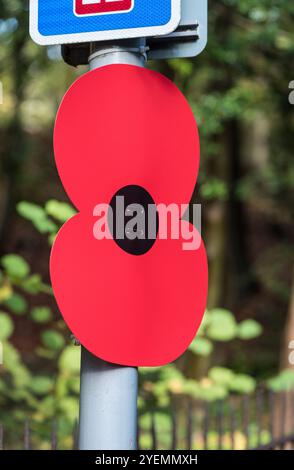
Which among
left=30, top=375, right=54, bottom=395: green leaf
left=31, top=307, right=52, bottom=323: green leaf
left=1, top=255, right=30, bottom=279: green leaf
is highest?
left=1, top=255, right=30, bottom=279: green leaf

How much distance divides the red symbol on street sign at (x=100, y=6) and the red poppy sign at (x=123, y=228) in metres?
0.15

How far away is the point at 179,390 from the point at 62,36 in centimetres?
324

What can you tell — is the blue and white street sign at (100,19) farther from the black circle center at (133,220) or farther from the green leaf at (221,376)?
the green leaf at (221,376)

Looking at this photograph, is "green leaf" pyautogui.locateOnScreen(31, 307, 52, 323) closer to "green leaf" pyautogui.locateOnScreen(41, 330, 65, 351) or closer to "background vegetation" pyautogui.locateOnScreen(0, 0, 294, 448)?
"background vegetation" pyautogui.locateOnScreen(0, 0, 294, 448)

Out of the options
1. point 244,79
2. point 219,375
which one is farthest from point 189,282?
point 244,79

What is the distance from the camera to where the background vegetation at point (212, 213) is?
456cm

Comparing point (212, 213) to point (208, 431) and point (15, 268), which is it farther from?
point (208, 431)

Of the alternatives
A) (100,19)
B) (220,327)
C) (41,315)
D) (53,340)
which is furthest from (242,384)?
(100,19)

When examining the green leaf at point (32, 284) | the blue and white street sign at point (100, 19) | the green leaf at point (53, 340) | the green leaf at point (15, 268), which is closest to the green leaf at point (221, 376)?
the green leaf at point (53, 340)

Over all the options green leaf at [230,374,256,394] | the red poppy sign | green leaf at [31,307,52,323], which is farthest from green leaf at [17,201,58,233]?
the red poppy sign

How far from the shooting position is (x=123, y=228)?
1.83 m

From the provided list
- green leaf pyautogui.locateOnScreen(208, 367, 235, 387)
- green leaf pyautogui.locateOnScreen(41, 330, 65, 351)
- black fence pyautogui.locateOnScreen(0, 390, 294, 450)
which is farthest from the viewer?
green leaf pyautogui.locateOnScreen(208, 367, 235, 387)

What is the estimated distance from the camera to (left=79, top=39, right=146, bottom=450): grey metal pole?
176cm
